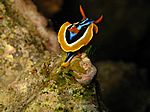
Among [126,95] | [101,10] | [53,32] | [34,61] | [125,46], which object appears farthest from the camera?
[125,46]

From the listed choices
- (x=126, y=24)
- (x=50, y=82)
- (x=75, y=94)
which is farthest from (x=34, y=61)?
(x=126, y=24)

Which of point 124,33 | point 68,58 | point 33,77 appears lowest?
point 68,58

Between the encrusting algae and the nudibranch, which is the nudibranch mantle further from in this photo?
the encrusting algae

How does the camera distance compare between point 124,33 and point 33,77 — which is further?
point 124,33

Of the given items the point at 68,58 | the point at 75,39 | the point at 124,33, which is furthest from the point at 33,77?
the point at 124,33

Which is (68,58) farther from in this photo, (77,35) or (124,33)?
(124,33)

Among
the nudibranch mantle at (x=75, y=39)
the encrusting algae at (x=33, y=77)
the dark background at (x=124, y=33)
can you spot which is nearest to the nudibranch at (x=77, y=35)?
the nudibranch mantle at (x=75, y=39)

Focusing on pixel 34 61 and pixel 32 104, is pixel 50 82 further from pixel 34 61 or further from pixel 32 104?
pixel 34 61

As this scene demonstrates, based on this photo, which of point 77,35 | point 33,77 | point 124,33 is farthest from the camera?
point 124,33

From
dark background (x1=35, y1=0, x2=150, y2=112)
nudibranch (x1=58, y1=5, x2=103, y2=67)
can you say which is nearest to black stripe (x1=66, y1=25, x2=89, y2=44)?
nudibranch (x1=58, y1=5, x2=103, y2=67)
